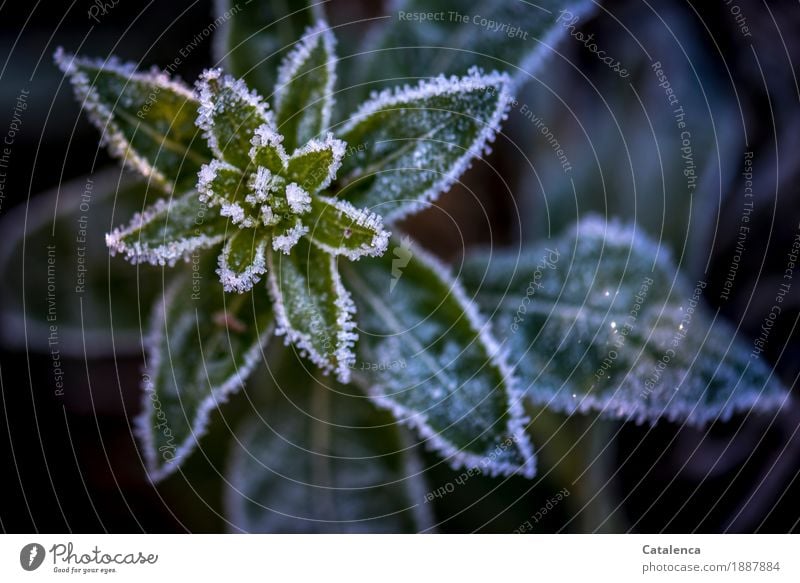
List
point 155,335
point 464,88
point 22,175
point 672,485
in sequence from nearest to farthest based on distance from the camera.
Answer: point 464,88, point 155,335, point 22,175, point 672,485

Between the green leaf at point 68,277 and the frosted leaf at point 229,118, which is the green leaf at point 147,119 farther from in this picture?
the green leaf at point 68,277

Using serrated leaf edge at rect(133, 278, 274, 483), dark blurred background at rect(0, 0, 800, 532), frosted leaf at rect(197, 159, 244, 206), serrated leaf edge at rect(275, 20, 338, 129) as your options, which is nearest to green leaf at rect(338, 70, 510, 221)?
serrated leaf edge at rect(275, 20, 338, 129)

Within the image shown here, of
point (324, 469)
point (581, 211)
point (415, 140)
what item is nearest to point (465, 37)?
point (415, 140)

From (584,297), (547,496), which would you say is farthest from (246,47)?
(547,496)

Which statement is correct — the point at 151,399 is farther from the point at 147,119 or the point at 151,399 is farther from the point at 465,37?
the point at 465,37
